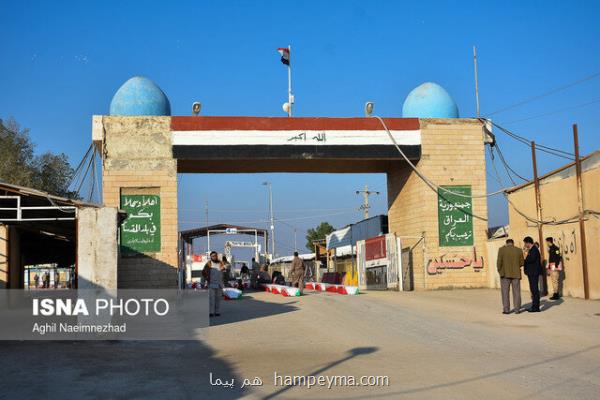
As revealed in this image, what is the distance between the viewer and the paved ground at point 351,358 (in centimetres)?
736

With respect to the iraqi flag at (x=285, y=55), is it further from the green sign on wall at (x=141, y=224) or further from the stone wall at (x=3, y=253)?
the stone wall at (x=3, y=253)

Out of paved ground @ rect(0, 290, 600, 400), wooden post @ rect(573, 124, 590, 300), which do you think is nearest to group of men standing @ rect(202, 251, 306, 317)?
paved ground @ rect(0, 290, 600, 400)

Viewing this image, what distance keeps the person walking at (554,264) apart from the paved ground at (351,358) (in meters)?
1.67

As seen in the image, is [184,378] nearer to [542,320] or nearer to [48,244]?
[542,320]

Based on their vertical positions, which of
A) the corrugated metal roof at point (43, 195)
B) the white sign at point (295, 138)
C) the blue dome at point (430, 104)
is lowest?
the corrugated metal roof at point (43, 195)

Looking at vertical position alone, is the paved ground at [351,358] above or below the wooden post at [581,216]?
below

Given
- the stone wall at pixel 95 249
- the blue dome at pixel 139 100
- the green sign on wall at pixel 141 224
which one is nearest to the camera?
the stone wall at pixel 95 249

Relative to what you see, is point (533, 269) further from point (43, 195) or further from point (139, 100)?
point (139, 100)

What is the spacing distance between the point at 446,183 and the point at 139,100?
448 inches

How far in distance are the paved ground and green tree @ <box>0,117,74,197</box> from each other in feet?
73.7

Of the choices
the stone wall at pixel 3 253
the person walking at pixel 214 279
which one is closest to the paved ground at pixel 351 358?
the person walking at pixel 214 279

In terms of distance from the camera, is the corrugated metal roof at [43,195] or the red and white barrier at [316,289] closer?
the corrugated metal roof at [43,195]

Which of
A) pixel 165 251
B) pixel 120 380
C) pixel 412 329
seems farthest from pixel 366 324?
pixel 165 251

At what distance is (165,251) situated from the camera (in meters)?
22.3
